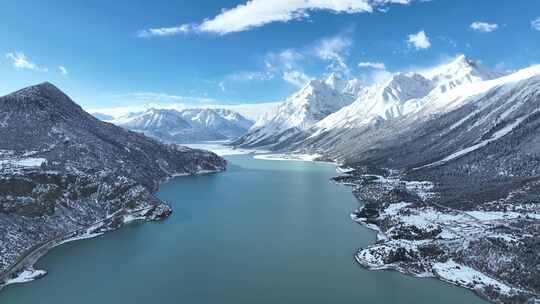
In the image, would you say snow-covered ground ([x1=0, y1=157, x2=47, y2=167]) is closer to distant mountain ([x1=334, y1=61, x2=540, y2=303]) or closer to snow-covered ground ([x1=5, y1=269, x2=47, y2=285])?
snow-covered ground ([x1=5, y1=269, x2=47, y2=285])

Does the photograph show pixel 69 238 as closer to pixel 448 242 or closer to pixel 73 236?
pixel 73 236

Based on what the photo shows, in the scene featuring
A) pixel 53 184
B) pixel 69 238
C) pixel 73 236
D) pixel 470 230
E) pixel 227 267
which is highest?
pixel 53 184

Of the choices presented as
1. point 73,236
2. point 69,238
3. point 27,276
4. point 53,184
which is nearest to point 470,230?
point 27,276

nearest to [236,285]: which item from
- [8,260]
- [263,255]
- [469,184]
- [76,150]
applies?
[263,255]

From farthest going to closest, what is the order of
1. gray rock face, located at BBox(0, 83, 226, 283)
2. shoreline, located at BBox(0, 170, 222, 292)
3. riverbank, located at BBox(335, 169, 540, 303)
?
gray rock face, located at BBox(0, 83, 226, 283)
shoreline, located at BBox(0, 170, 222, 292)
riverbank, located at BBox(335, 169, 540, 303)

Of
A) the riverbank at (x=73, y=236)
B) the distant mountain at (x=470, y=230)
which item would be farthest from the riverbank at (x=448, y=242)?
the riverbank at (x=73, y=236)

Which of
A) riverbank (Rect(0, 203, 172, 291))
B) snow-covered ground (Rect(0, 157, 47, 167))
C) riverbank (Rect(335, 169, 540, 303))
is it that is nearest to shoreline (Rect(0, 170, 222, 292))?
riverbank (Rect(0, 203, 172, 291))

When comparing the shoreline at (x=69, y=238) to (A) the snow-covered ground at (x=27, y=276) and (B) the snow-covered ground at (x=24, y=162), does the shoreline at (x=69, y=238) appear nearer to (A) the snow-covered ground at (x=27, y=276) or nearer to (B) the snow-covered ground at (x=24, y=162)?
(A) the snow-covered ground at (x=27, y=276)
